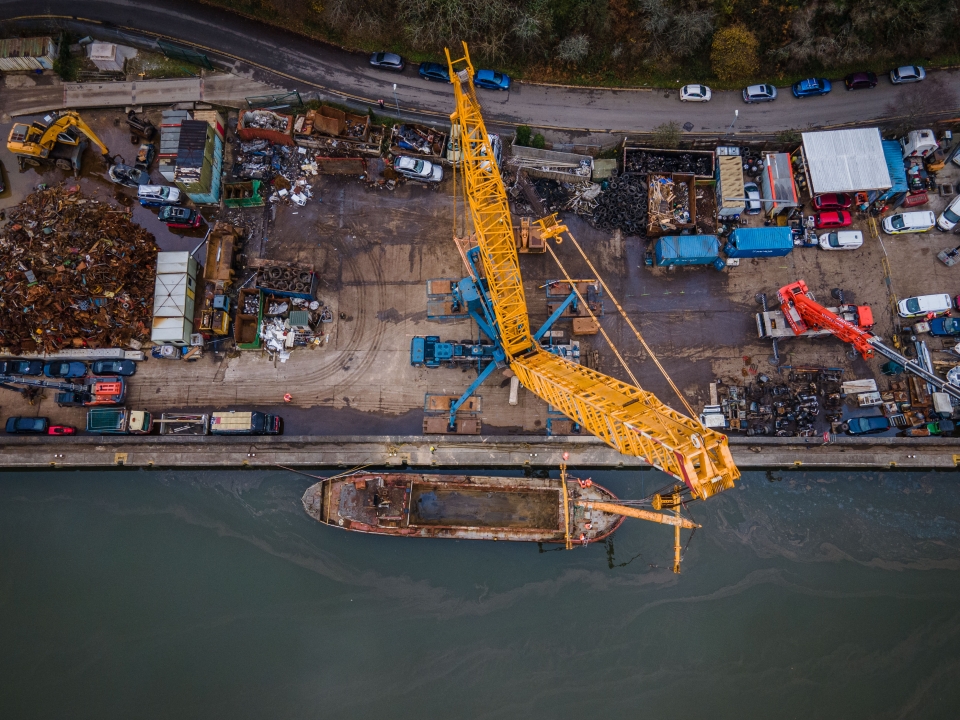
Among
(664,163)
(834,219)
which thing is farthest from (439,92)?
(834,219)

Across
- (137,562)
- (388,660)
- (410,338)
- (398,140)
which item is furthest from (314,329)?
(388,660)

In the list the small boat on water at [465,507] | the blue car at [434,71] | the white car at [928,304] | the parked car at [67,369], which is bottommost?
the small boat on water at [465,507]

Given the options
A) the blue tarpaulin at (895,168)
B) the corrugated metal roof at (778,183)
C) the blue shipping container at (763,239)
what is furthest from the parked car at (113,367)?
the blue tarpaulin at (895,168)

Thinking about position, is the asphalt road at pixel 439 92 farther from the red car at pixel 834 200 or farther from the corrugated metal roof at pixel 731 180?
the red car at pixel 834 200

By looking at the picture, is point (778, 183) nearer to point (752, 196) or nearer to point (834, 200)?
point (752, 196)

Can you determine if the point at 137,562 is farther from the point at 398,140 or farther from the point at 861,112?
the point at 861,112

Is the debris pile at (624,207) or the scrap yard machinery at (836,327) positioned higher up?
the debris pile at (624,207)

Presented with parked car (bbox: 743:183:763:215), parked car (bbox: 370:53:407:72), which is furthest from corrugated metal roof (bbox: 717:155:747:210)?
parked car (bbox: 370:53:407:72)
